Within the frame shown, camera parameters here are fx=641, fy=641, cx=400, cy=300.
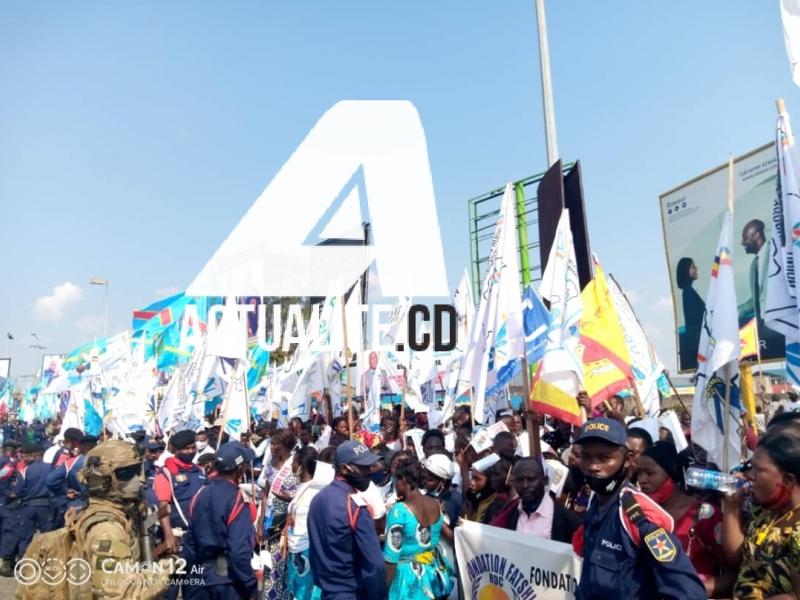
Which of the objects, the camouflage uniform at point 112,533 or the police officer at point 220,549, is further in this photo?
the police officer at point 220,549

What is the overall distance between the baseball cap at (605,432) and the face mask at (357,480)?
178cm

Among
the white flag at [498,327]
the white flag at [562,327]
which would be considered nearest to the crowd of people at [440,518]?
the white flag at [562,327]

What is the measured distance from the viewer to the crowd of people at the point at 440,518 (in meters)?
2.68

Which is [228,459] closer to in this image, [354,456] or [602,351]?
[354,456]

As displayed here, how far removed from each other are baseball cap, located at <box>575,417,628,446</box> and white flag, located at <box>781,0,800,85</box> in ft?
10.9

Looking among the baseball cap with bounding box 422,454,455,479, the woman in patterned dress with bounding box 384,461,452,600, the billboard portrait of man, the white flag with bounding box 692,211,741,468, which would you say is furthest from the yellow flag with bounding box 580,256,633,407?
the billboard portrait of man

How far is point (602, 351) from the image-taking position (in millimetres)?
6566

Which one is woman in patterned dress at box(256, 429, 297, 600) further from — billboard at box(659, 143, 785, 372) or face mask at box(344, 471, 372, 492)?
billboard at box(659, 143, 785, 372)

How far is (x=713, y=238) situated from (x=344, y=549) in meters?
10.3

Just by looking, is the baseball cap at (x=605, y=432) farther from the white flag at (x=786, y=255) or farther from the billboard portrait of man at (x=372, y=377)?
the billboard portrait of man at (x=372, y=377)

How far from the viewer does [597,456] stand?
Result: 3033 millimetres

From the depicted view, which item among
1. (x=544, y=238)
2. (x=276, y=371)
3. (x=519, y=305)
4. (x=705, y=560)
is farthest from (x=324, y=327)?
(x=705, y=560)

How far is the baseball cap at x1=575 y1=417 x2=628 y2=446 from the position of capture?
2994mm

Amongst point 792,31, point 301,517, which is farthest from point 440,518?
point 792,31
